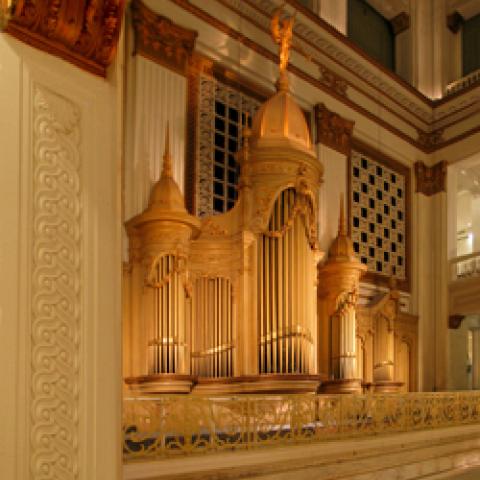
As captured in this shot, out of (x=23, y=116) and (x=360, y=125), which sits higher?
(x=360, y=125)

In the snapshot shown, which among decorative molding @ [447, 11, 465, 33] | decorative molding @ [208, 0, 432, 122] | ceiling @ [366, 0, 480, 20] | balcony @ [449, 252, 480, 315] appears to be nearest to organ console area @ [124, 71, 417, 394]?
decorative molding @ [208, 0, 432, 122]

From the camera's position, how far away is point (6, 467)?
6.89 feet

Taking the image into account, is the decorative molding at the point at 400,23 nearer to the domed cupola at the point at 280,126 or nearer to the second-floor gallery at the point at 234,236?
the second-floor gallery at the point at 234,236

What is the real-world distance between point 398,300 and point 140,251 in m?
5.78

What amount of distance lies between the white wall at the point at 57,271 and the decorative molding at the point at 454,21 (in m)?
12.7

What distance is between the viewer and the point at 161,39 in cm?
791

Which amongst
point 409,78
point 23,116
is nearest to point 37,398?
point 23,116

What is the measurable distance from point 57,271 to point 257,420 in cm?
349

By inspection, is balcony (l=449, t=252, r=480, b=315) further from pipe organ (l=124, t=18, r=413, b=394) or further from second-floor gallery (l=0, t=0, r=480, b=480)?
pipe organ (l=124, t=18, r=413, b=394)

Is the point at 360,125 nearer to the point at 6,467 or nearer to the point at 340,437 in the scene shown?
the point at 340,437

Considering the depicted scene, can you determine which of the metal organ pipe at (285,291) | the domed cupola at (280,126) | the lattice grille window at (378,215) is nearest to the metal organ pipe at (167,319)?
the metal organ pipe at (285,291)

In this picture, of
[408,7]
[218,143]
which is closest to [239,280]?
[218,143]

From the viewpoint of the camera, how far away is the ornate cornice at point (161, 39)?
7.70m

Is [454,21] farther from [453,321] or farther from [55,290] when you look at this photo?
[55,290]
